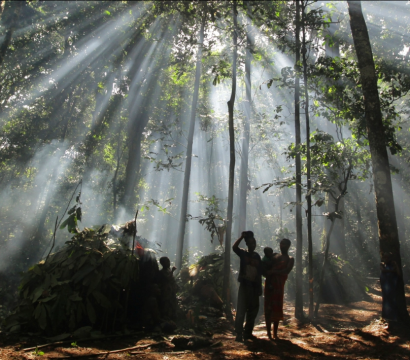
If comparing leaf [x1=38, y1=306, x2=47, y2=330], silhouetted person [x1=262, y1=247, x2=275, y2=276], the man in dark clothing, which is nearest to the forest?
leaf [x1=38, y1=306, x2=47, y2=330]

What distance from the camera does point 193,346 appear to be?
16.8 feet

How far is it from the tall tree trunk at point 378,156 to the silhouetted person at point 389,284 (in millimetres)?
87

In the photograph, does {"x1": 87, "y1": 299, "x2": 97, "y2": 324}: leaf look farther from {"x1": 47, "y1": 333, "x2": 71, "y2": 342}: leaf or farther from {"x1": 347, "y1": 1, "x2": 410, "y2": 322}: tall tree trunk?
{"x1": 347, "y1": 1, "x2": 410, "y2": 322}: tall tree trunk

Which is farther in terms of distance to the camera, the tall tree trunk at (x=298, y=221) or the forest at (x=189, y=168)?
the tall tree trunk at (x=298, y=221)

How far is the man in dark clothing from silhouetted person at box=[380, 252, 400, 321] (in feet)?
8.22

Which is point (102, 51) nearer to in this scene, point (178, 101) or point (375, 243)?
point (178, 101)

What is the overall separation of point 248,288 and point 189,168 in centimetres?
1056

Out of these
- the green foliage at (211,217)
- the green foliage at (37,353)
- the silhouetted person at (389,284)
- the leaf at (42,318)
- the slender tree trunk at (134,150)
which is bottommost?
the green foliage at (37,353)

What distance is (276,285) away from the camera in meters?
5.80

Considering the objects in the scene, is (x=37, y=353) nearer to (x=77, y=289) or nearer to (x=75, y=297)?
(x=75, y=297)

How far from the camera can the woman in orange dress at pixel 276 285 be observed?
575 centimetres

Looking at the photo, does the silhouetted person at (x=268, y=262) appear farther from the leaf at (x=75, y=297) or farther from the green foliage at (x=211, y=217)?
the leaf at (x=75, y=297)

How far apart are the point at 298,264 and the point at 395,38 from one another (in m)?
14.0

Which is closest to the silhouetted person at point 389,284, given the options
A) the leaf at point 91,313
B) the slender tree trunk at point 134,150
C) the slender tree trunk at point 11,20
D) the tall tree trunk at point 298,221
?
the tall tree trunk at point 298,221
